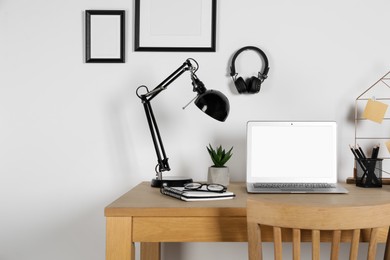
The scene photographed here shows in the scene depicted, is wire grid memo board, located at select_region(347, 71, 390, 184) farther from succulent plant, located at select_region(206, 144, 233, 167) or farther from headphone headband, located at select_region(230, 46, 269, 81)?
succulent plant, located at select_region(206, 144, 233, 167)

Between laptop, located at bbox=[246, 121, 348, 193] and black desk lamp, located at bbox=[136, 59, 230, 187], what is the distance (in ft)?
0.52

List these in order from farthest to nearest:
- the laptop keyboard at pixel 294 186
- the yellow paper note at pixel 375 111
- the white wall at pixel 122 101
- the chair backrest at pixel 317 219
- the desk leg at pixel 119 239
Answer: the white wall at pixel 122 101
the yellow paper note at pixel 375 111
the laptop keyboard at pixel 294 186
the desk leg at pixel 119 239
the chair backrest at pixel 317 219

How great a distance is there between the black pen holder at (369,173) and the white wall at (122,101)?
204 millimetres

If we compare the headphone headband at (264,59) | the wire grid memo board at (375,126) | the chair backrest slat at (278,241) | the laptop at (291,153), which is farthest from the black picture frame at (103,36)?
the chair backrest slat at (278,241)

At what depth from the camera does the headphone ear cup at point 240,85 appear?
2086mm

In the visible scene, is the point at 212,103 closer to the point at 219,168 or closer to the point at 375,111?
the point at 219,168

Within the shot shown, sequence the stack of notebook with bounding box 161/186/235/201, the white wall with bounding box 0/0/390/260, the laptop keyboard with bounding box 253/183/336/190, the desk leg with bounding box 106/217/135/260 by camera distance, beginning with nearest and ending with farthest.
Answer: the desk leg with bounding box 106/217/135/260
the stack of notebook with bounding box 161/186/235/201
the laptop keyboard with bounding box 253/183/336/190
the white wall with bounding box 0/0/390/260

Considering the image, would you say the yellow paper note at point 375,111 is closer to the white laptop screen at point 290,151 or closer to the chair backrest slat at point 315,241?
the white laptop screen at point 290,151

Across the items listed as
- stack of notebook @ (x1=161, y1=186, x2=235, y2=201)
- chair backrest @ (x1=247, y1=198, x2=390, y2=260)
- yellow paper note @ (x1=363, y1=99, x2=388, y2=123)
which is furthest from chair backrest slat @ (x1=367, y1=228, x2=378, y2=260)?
yellow paper note @ (x1=363, y1=99, x2=388, y2=123)

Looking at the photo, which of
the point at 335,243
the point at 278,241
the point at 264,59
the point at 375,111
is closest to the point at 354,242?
the point at 335,243

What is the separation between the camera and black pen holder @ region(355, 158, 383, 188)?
1890 mm

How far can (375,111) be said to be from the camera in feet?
6.64

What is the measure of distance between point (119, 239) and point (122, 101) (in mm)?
869

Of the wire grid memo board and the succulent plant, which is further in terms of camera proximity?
the wire grid memo board
